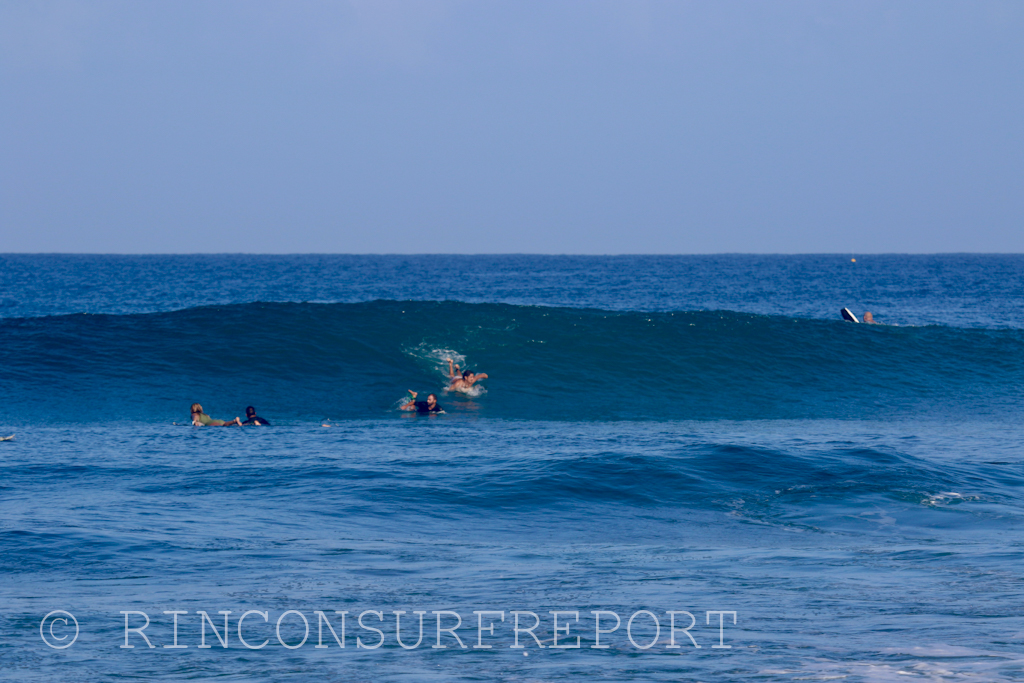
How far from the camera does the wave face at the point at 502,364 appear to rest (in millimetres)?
20844

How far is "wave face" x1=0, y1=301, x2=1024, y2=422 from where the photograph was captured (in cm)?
2084

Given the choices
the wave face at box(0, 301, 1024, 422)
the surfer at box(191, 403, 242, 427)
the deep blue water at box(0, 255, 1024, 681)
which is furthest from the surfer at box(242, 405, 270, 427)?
the wave face at box(0, 301, 1024, 422)

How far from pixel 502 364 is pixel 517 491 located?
1267 cm

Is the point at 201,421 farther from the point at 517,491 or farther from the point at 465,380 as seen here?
the point at 517,491

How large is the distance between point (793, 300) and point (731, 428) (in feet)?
146

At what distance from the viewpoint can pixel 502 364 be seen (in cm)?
2417

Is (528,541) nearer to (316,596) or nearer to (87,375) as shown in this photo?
(316,596)

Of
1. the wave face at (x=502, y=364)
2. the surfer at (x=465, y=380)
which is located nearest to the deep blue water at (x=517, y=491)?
the wave face at (x=502, y=364)

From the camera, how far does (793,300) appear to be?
197 ft

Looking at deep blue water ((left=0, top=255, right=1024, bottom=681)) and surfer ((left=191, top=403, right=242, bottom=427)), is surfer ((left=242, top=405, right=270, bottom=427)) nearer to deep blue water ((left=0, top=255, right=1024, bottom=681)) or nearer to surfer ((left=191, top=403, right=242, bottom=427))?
surfer ((left=191, top=403, right=242, bottom=427))

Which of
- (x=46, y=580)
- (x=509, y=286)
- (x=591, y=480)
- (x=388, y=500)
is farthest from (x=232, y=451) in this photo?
(x=509, y=286)

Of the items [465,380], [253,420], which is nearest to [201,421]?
[253,420]

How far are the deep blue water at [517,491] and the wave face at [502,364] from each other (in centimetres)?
10

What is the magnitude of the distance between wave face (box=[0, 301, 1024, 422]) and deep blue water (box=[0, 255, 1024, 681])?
0.10 m
